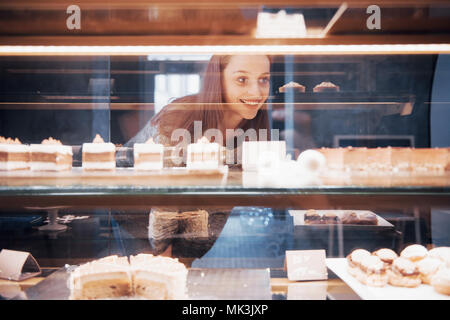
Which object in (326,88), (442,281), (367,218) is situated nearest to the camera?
(442,281)

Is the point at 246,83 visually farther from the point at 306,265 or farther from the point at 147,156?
the point at 306,265

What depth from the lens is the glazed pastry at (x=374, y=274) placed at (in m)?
1.66

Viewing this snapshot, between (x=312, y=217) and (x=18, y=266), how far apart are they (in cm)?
165

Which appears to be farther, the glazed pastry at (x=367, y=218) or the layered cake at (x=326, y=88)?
the layered cake at (x=326, y=88)

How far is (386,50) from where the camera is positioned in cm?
179

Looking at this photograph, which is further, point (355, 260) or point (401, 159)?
point (355, 260)

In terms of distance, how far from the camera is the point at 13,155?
1656 mm

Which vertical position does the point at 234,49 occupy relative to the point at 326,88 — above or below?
below

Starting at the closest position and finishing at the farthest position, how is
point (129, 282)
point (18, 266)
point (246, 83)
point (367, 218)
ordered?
1. point (129, 282)
2. point (18, 266)
3. point (367, 218)
4. point (246, 83)

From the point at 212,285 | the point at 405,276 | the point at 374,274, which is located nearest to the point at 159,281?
the point at 212,285

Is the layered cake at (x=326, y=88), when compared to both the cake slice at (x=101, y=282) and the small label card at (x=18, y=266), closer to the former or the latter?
the cake slice at (x=101, y=282)

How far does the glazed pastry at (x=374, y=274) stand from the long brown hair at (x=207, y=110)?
1415 mm

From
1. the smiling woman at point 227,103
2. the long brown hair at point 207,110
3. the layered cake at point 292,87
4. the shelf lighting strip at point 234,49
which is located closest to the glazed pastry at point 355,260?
the shelf lighting strip at point 234,49

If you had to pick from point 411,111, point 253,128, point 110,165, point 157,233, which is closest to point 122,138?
point 253,128
